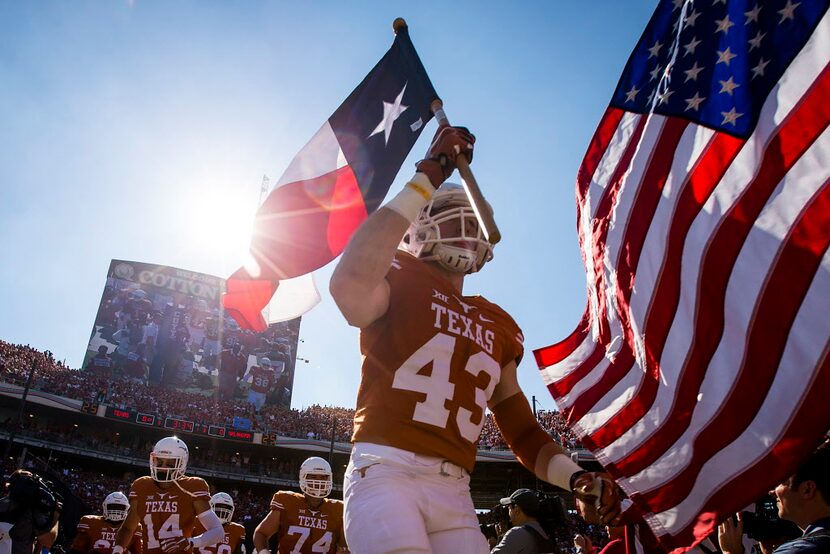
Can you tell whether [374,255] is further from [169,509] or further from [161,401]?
[161,401]

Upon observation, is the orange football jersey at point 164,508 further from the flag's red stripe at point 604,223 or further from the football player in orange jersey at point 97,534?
the flag's red stripe at point 604,223

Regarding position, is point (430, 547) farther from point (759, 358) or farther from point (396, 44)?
point (396, 44)

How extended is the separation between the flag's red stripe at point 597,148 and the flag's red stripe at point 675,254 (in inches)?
30.4

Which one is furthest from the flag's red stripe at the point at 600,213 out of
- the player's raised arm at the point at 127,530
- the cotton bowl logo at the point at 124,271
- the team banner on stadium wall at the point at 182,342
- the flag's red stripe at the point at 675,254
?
the cotton bowl logo at the point at 124,271

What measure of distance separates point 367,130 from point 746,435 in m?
3.83

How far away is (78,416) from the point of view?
38688 millimetres

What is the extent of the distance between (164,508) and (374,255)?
584cm

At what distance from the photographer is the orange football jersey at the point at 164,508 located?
6.77 m

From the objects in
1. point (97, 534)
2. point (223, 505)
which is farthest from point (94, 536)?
point (223, 505)

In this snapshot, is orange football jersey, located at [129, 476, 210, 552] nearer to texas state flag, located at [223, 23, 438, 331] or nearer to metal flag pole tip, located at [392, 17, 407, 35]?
texas state flag, located at [223, 23, 438, 331]

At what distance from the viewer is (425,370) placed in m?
2.59

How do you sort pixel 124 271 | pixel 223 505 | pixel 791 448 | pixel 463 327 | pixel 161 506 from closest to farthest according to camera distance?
pixel 463 327
pixel 791 448
pixel 161 506
pixel 223 505
pixel 124 271

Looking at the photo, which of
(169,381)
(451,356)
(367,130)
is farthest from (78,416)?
(451,356)

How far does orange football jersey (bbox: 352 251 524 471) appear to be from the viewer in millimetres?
2461
